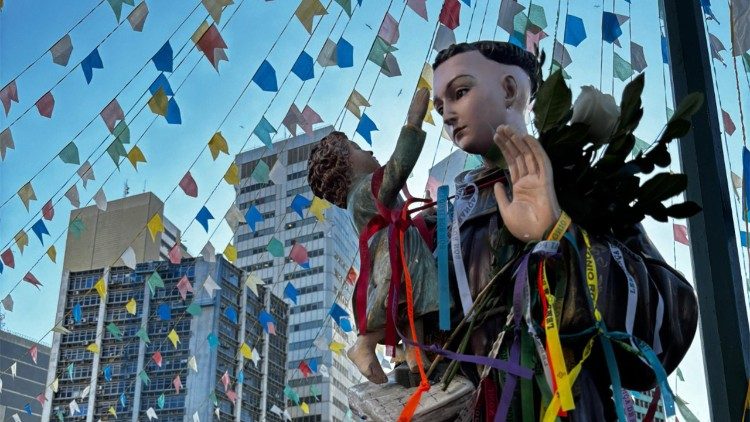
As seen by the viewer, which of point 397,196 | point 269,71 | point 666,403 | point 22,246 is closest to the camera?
point 666,403

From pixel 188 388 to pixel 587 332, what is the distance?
54536mm

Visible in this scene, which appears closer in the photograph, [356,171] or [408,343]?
[408,343]

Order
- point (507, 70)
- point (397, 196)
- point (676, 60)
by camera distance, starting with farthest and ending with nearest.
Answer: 1. point (676, 60)
2. point (507, 70)
3. point (397, 196)

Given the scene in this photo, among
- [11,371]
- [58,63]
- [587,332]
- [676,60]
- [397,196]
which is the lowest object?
[587,332]

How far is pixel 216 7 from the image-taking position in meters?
5.34

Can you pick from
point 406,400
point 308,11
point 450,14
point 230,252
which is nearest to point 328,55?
point 308,11

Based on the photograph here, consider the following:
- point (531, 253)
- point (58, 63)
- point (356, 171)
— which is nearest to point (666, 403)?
point (531, 253)

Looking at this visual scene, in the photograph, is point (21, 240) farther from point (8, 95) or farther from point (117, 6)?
point (117, 6)

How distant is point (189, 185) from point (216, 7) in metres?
2.27

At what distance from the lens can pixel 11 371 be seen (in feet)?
34.7

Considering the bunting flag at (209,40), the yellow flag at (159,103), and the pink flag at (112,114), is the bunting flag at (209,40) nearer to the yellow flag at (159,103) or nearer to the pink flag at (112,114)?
the yellow flag at (159,103)

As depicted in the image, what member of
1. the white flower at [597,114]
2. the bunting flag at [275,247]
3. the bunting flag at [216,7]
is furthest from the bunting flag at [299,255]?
the white flower at [597,114]

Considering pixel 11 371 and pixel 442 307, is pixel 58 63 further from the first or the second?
pixel 11 371

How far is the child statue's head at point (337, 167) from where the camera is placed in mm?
2676
